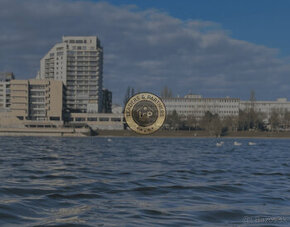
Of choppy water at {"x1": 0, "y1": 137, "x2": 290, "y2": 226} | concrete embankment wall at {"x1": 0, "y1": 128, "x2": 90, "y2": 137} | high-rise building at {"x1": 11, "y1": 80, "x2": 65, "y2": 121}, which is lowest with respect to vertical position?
concrete embankment wall at {"x1": 0, "y1": 128, "x2": 90, "y2": 137}

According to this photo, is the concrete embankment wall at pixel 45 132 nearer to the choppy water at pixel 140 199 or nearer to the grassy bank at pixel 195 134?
the grassy bank at pixel 195 134

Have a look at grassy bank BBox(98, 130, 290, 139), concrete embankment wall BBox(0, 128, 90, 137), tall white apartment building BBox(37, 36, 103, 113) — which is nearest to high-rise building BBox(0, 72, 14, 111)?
tall white apartment building BBox(37, 36, 103, 113)

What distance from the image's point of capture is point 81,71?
572 feet

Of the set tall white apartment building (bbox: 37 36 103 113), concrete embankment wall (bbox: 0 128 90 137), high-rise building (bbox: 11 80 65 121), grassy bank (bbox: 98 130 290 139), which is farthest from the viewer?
tall white apartment building (bbox: 37 36 103 113)

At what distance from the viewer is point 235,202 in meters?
14.2

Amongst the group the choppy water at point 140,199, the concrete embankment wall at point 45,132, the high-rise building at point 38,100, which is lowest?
the concrete embankment wall at point 45,132

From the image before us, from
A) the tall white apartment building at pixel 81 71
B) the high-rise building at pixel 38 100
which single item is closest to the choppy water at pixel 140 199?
the high-rise building at pixel 38 100

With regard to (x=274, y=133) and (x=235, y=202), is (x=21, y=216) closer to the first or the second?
(x=235, y=202)

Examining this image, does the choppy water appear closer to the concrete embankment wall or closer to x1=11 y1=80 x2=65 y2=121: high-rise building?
the concrete embankment wall

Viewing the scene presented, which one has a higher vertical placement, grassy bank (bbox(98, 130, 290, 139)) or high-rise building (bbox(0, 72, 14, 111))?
high-rise building (bbox(0, 72, 14, 111))

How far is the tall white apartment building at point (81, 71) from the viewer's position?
173m

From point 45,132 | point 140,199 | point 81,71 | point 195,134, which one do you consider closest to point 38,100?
point 45,132

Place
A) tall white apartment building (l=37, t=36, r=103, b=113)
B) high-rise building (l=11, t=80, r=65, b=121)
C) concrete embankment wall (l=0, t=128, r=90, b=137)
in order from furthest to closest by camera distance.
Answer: tall white apartment building (l=37, t=36, r=103, b=113) < high-rise building (l=11, t=80, r=65, b=121) < concrete embankment wall (l=0, t=128, r=90, b=137)

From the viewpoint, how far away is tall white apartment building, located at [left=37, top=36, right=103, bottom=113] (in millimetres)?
172625
